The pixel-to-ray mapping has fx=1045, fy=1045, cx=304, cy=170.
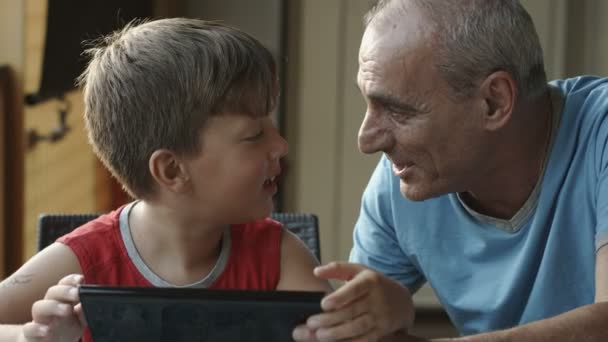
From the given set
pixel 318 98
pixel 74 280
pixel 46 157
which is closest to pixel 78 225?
pixel 74 280

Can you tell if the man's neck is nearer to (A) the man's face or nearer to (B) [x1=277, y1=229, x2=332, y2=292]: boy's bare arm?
(A) the man's face

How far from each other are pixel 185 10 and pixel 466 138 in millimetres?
2598

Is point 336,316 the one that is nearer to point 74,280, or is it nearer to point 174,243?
point 74,280

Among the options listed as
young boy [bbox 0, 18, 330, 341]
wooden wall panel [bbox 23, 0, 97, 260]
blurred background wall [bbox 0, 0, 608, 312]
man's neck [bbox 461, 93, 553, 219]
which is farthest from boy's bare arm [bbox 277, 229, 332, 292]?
blurred background wall [bbox 0, 0, 608, 312]

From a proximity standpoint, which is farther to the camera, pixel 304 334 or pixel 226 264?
pixel 226 264

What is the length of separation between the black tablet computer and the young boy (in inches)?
12.2

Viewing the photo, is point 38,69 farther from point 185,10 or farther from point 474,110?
point 474,110

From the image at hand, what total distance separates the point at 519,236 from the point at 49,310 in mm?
848

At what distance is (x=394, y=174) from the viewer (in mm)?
1918

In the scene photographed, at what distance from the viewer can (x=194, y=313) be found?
1215 millimetres

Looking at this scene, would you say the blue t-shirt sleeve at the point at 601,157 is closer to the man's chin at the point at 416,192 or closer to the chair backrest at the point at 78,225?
the man's chin at the point at 416,192

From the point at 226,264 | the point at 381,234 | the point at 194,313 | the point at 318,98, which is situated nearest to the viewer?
the point at 194,313

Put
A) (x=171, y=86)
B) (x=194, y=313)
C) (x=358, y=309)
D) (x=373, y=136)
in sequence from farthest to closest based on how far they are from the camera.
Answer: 1. (x=373, y=136)
2. (x=171, y=86)
3. (x=358, y=309)
4. (x=194, y=313)

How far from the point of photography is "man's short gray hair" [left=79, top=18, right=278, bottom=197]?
1551 mm
